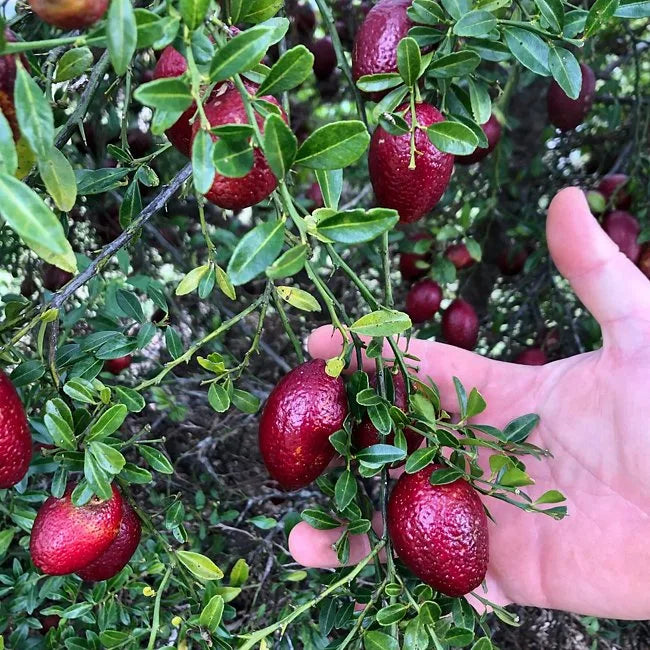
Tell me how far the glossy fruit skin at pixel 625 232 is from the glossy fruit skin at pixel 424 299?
0.45 meters

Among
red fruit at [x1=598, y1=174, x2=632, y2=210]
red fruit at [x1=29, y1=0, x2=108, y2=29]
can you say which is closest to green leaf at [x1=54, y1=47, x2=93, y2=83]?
red fruit at [x1=29, y1=0, x2=108, y2=29]

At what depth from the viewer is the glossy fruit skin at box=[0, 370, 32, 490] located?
70 cm

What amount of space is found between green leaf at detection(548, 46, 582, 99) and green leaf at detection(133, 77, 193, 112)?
1.53 ft

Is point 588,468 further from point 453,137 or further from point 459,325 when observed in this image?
point 453,137

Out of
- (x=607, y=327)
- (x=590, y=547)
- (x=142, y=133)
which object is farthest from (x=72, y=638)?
(x=142, y=133)

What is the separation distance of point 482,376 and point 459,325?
0.26m

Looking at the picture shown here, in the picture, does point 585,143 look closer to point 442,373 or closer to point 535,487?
point 442,373

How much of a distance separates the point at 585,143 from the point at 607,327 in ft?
3.34

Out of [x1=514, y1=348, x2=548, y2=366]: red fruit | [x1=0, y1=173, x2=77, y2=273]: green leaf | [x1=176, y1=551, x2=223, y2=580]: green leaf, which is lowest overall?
[x1=514, y1=348, x2=548, y2=366]: red fruit

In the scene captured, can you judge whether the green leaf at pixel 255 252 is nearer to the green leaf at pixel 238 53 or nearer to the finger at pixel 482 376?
the green leaf at pixel 238 53

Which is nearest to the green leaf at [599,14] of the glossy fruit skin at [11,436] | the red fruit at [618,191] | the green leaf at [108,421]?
the green leaf at [108,421]

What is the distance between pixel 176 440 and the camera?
1.82 meters

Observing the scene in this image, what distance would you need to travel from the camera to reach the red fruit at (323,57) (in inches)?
66.9

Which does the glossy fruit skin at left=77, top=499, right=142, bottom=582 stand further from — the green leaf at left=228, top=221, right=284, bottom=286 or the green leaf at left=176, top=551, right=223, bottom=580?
the green leaf at left=228, top=221, right=284, bottom=286
